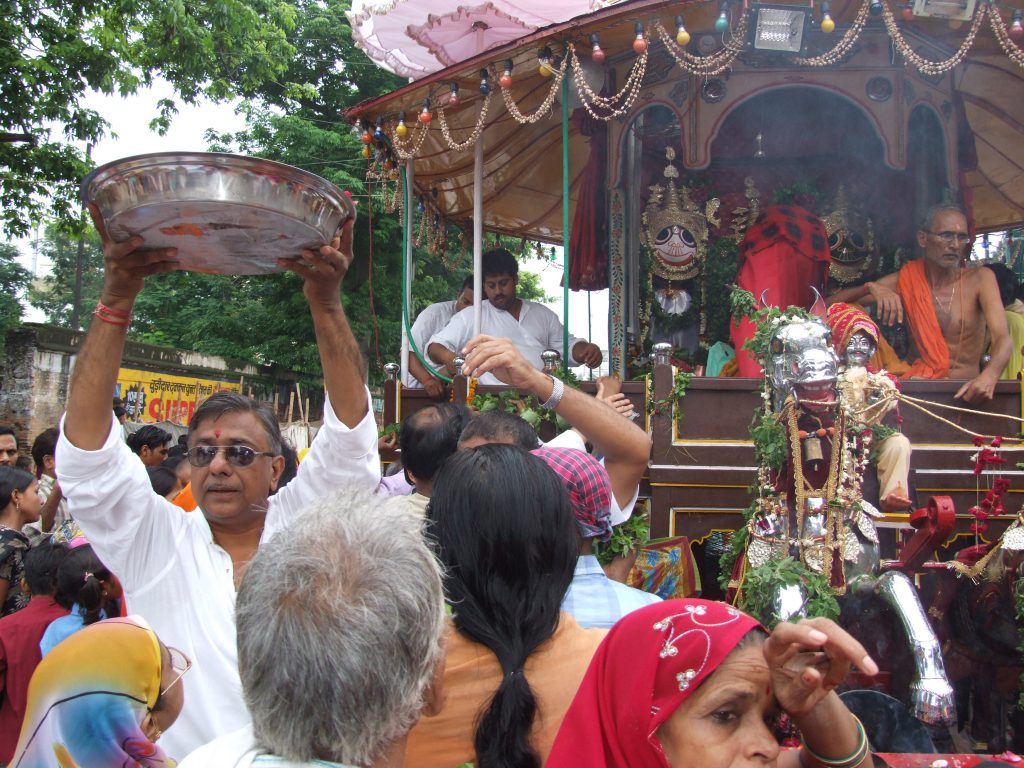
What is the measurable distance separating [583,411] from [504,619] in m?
1.19

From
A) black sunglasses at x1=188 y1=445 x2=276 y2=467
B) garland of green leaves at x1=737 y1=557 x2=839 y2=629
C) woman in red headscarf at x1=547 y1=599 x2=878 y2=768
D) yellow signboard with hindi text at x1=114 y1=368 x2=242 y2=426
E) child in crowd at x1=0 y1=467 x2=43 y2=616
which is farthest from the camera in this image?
yellow signboard with hindi text at x1=114 y1=368 x2=242 y2=426

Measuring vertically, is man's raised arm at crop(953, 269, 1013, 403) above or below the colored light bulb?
below

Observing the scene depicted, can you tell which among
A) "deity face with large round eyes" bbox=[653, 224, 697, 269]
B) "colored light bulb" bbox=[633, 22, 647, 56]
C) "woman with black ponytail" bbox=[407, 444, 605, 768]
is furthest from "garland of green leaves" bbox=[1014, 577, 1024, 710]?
"deity face with large round eyes" bbox=[653, 224, 697, 269]

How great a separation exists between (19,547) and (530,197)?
277 inches

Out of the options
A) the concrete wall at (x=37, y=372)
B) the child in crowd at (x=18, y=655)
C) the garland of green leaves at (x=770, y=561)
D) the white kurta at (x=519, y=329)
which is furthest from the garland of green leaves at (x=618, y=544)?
the concrete wall at (x=37, y=372)

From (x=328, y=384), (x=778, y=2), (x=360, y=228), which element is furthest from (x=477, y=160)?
(x=360, y=228)

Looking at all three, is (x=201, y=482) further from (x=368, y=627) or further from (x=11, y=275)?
(x=11, y=275)

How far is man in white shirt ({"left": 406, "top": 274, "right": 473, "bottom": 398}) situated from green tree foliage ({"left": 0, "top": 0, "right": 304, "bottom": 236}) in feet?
15.5

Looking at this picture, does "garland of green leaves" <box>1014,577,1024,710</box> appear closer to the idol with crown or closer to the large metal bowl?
the large metal bowl

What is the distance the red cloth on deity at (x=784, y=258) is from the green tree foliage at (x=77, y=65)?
692cm

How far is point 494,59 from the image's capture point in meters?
6.32

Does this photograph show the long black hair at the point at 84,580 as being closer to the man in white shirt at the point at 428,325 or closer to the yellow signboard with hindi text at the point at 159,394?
the man in white shirt at the point at 428,325

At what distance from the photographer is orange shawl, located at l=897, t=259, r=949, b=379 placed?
20.4 feet

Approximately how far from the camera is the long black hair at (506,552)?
1894 mm
